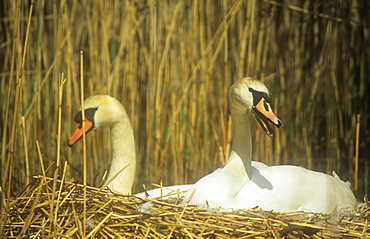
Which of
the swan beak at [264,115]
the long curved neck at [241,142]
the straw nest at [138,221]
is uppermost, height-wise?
the swan beak at [264,115]

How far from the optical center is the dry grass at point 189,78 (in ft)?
13.3

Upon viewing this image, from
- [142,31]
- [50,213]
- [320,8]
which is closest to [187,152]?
[142,31]

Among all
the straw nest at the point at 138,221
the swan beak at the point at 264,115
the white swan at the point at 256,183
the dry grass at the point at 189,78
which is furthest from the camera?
the dry grass at the point at 189,78

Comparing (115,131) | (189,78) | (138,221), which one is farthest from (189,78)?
(138,221)

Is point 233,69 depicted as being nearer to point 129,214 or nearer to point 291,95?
point 291,95

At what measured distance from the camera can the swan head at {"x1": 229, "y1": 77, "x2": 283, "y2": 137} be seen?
2.73m

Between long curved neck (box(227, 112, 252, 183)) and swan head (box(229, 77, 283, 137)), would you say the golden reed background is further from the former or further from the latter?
swan head (box(229, 77, 283, 137))

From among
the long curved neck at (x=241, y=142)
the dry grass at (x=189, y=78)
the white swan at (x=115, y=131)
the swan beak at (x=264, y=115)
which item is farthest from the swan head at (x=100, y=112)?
the swan beak at (x=264, y=115)

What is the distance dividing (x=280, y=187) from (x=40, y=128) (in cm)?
199

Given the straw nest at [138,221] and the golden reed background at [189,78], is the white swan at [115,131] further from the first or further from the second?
the straw nest at [138,221]

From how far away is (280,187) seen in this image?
3.04m

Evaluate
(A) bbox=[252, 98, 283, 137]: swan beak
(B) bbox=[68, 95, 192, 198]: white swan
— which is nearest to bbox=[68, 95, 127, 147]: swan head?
(B) bbox=[68, 95, 192, 198]: white swan

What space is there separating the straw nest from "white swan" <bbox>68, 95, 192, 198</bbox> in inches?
33.0

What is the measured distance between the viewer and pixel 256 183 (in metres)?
3.08
